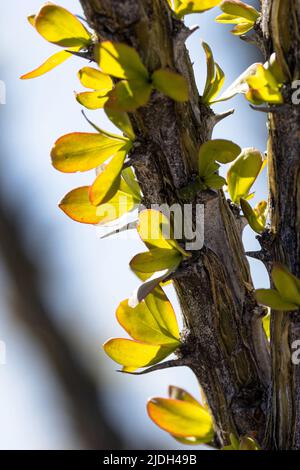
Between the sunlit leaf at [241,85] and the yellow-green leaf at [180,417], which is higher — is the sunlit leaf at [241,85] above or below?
above

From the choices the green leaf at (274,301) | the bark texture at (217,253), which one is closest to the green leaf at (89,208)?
the bark texture at (217,253)

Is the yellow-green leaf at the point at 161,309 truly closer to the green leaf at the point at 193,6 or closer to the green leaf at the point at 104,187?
the green leaf at the point at 104,187

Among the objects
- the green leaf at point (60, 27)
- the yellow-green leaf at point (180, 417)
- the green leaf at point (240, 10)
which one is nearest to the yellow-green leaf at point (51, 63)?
the green leaf at point (60, 27)

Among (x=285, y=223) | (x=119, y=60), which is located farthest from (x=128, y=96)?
(x=285, y=223)

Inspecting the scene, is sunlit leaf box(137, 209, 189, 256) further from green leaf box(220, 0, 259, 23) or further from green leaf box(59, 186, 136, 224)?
green leaf box(220, 0, 259, 23)

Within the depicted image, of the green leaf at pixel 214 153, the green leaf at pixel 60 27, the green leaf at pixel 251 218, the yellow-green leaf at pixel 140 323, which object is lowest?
the yellow-green leaf at pixel 140 323

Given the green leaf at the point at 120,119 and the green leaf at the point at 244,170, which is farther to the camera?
the green leaf at the point at 244,170
